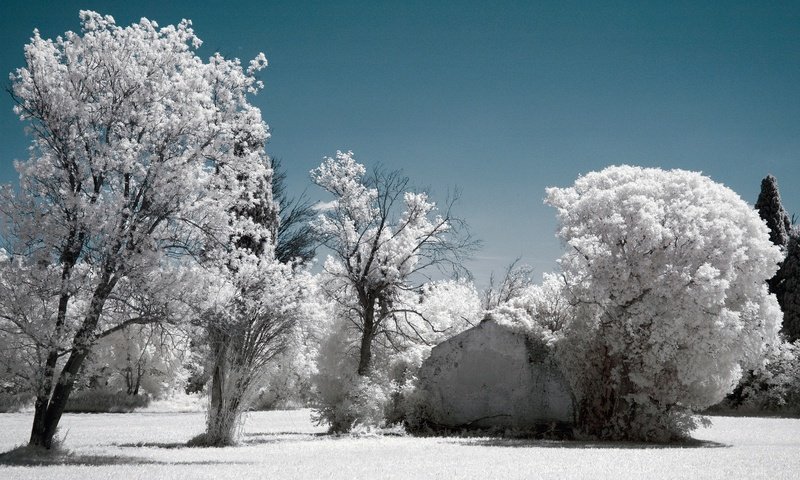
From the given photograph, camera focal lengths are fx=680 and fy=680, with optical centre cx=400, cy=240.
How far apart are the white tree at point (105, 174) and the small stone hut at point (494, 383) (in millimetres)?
8832

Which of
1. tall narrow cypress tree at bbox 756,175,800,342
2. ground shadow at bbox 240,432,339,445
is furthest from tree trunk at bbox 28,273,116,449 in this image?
tall narrow cypress tree at bbox 756,175,800,342

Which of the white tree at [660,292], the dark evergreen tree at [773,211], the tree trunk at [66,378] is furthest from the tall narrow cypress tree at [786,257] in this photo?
the tree trunk at [66,378]

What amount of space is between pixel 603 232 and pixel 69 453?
12401 millimetres

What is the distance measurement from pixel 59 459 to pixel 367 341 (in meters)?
11.6

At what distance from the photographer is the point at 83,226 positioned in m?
11.8

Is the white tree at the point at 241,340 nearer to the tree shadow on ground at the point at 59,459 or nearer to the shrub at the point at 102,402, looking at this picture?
the tree shadow on ground at the point at 59,459

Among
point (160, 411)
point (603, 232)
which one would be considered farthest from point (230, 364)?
point (160, 411)

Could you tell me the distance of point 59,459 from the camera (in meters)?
11.3

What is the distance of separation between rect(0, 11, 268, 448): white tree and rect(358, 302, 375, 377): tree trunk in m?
9.06

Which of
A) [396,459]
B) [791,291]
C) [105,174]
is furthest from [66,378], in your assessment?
[791,291]

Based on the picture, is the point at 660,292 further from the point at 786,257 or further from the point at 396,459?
the point at 786,257

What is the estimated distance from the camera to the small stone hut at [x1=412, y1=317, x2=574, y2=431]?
19.0m

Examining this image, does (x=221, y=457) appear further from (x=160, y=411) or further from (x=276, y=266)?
(x=160, y=411)

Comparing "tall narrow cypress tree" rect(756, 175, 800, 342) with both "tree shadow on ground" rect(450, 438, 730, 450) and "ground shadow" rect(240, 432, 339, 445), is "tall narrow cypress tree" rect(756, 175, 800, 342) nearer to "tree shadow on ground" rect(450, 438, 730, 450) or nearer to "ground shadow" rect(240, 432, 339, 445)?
"tree shadow on ground" rect(450, 438, 730, 450)
